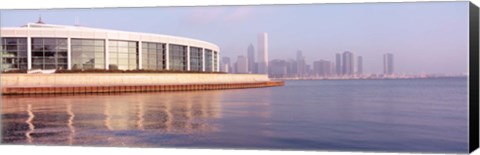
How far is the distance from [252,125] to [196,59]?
2519cm

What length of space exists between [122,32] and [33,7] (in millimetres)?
20474

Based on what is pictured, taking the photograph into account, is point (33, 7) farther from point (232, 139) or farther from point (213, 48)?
point (213, 48)

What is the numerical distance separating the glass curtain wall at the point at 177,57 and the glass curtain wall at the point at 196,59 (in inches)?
44.3

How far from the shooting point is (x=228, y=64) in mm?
25047

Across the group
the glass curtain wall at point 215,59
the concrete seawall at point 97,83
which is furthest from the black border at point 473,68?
the glass curtain wall at point 215,59

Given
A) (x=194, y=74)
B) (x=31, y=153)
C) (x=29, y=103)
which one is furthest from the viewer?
(x=194, y=74)

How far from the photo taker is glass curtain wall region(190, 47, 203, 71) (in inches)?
1786

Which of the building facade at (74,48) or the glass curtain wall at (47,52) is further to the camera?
the glass curtain wall at (47,52)

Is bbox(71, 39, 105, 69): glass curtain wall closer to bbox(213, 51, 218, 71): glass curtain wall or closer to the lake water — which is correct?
the lake water

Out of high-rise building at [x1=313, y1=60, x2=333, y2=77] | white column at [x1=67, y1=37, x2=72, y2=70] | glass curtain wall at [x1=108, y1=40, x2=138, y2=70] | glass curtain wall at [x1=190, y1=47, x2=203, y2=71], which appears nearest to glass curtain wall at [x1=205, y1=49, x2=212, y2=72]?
glass curtain wall at [x1=190, y1=47, x2=203, y2=71]

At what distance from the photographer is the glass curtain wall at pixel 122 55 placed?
39.2 m

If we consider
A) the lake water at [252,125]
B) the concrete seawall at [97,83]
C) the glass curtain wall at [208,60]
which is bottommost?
the lake water at [252,125]

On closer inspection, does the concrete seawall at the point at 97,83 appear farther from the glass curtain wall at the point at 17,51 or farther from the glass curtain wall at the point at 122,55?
the glass curtain wall at the point at 17,51

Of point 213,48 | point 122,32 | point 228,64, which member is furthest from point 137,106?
point 213,48
